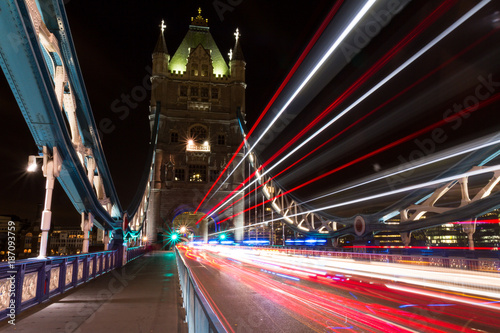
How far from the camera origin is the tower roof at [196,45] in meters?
62.5

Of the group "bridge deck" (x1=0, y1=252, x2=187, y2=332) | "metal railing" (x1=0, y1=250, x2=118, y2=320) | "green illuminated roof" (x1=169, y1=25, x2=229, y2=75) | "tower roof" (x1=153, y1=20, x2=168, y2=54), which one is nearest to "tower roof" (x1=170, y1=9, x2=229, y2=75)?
"green illuminated roof" (x1=169, y1=25, x2=229, y2=75)

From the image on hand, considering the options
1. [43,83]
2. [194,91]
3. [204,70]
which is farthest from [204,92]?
[43,83]

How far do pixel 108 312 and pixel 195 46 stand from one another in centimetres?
6088

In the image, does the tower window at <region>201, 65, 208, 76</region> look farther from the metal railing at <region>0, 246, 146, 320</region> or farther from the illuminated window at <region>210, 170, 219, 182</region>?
the metal railing at <region>0, 246, 146, 320</region>

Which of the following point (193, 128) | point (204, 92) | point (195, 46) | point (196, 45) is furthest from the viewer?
point (196, 45)

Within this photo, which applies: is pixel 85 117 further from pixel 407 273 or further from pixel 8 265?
pixel 407 273

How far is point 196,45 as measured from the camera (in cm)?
6425

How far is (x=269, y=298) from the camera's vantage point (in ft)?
33.1

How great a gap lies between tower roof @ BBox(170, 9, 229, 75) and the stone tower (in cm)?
17

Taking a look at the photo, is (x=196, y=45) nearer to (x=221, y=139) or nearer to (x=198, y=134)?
(x=198, y=134)

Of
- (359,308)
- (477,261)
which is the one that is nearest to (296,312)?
(359,308)

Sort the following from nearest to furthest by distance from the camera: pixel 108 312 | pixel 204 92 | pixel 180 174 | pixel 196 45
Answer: pixel 108 312 < pixel 180 174 < pixel 204 92 < pixel 196 45

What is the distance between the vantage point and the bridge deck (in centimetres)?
672

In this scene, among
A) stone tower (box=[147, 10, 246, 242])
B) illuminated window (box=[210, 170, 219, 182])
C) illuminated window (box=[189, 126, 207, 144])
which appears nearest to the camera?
stone tower (box=[147, 10, 246, 242])
